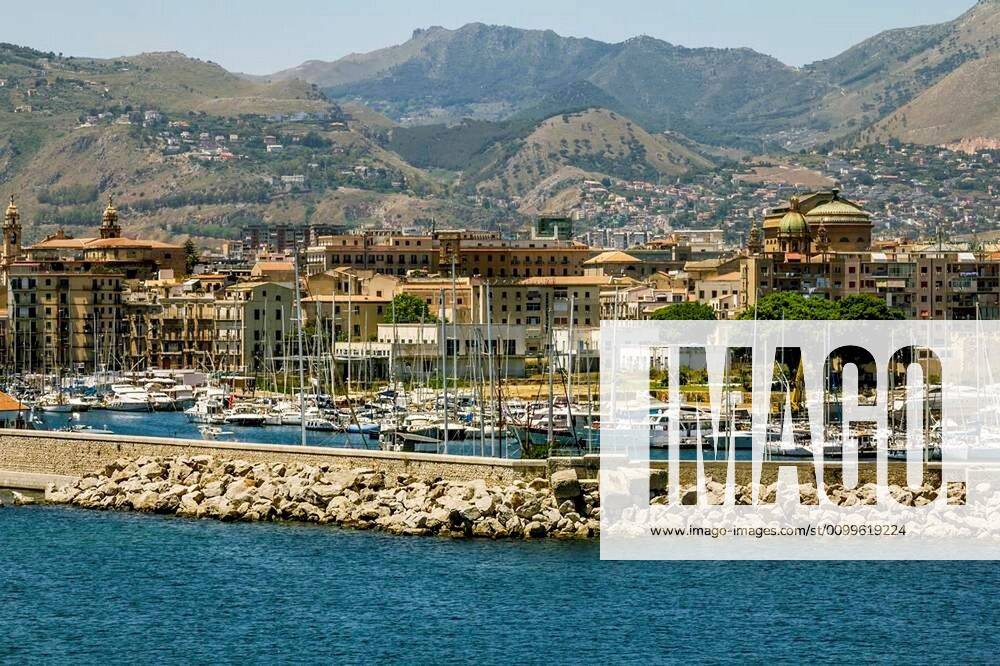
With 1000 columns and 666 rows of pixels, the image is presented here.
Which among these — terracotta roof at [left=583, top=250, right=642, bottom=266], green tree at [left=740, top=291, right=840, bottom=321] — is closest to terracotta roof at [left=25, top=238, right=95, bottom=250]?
terracotta roof at [left=583, top=250, right=642, bottom=266]

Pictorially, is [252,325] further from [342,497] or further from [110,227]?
[342,497]

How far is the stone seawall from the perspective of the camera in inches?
1736

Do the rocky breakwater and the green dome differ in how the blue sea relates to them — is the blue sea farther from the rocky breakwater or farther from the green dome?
the green dome

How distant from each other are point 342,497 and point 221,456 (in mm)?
4232

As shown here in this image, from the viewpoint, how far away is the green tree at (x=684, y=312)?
3861 inches

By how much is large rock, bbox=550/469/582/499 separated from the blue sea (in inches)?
51.5

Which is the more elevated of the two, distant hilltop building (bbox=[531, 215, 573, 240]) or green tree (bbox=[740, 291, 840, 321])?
distant hilltop building (bbox=[531, 215, 573, 240])

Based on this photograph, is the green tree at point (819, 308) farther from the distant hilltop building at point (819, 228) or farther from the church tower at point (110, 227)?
the church tower at point (110, 227)

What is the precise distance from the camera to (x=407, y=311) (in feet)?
329

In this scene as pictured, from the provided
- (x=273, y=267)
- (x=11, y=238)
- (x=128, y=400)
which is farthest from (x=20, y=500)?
(x=11, y=238)

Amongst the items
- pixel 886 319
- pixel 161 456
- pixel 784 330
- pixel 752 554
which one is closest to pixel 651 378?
pixel 784 330

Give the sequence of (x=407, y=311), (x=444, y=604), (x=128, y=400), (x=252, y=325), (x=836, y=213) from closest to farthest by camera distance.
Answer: (x=444, y=604)
(x=128, y=400)
(x=252, y=325)
(x=407, y=311)
(x=836, y=213)

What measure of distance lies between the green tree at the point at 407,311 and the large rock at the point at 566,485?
5475cm

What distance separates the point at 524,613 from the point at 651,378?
46.5 meters
